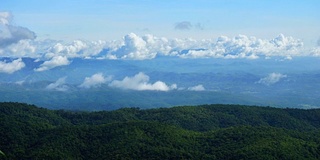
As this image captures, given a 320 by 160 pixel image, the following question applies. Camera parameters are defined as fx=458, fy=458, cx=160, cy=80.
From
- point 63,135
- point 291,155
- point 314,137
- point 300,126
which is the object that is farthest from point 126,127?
point 300,126

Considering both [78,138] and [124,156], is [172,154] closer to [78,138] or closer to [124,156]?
[124,156]

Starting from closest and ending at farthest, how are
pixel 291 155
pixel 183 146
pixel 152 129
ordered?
pixel 291 155
pixel 183 146
pixel 152 129

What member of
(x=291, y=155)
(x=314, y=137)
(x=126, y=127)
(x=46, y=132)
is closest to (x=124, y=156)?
(x=126, y=127)

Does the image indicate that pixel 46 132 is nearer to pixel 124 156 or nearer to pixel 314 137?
pixel 124 156

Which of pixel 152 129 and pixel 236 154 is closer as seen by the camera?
pixel 236 154

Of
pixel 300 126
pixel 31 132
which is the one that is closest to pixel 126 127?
pixel 31 132

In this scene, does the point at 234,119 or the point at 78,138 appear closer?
the point at 78,138

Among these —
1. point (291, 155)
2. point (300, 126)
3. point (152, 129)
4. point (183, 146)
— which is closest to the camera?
point (291, 155)

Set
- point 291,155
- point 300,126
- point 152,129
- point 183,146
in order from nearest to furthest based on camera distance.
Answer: point 291,155, point 183,146, point 152,129, point 300,126

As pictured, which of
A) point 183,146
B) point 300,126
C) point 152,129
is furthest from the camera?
point 300,126
